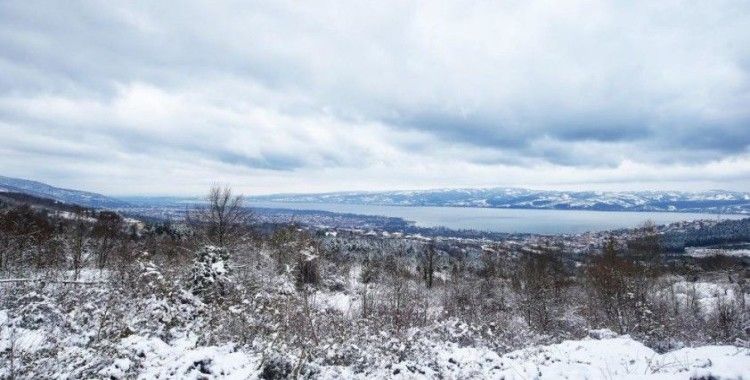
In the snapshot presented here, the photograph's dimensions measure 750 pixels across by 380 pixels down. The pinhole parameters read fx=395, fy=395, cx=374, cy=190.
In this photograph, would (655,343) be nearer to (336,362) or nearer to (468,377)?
(468,377)

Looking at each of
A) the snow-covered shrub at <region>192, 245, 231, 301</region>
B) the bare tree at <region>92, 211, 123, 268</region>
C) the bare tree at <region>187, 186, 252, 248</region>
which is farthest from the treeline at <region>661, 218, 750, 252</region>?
the snow-covered shrub at <region>192, 245, 231, 301</region>

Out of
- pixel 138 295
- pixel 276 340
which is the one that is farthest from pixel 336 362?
pixel 138 295

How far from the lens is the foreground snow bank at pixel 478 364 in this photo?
791 cm

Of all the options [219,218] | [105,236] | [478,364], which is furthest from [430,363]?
[105,236]

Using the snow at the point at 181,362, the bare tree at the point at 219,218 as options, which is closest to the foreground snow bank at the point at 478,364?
the snow at the point at 181,362

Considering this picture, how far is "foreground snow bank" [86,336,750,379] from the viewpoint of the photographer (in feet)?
26.0

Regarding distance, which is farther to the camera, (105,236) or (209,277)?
(105,236)

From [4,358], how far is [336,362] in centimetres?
696

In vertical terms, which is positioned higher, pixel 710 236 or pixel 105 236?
pixel 105 236

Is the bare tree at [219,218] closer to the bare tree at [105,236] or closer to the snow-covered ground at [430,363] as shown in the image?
the bare tree at [105,236]

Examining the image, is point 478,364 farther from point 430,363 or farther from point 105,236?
point 105,236

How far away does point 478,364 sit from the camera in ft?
34.1

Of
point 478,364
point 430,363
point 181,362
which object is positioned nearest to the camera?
point 181,362

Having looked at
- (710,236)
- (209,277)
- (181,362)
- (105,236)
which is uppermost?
(209,277)
